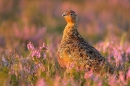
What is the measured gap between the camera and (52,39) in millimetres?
11156

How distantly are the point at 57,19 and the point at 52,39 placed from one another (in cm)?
403

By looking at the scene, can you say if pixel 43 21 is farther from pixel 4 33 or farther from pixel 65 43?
pixel 65 43

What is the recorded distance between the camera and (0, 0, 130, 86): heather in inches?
175

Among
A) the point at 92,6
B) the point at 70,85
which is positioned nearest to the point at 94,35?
the point at 92,6

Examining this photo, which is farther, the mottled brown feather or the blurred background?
the blurred background

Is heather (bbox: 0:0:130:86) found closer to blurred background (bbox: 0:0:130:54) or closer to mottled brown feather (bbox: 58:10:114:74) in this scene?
blurred background (bbox: 0:0:130:54)

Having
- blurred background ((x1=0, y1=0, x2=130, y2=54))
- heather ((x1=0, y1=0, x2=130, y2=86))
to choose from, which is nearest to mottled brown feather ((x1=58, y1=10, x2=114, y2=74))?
heather ((x1=0, y1=0, x2=130, y2=86))

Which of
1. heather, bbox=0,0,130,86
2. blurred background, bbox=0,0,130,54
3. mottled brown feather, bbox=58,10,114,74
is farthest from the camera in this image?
blurred background, bbox=0,0,130,54

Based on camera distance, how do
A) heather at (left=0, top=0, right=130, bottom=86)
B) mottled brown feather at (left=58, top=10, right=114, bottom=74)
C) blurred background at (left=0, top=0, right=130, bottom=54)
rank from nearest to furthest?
heather at (left=0, top=0, right=130, bottom=86) < mottled brown feather at (left=58, top=10, right=114, bottom=74) < blurred background at (left=0, top=0, right=130, bottom=54)

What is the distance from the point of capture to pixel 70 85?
4094mm

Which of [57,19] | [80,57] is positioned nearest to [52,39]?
[57,19]

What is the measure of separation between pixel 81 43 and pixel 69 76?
2.29 feet

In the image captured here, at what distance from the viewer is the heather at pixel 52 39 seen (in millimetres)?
4449

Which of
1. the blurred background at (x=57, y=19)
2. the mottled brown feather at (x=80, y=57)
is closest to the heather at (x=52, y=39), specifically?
the blurred background at (x=57, y=19)
